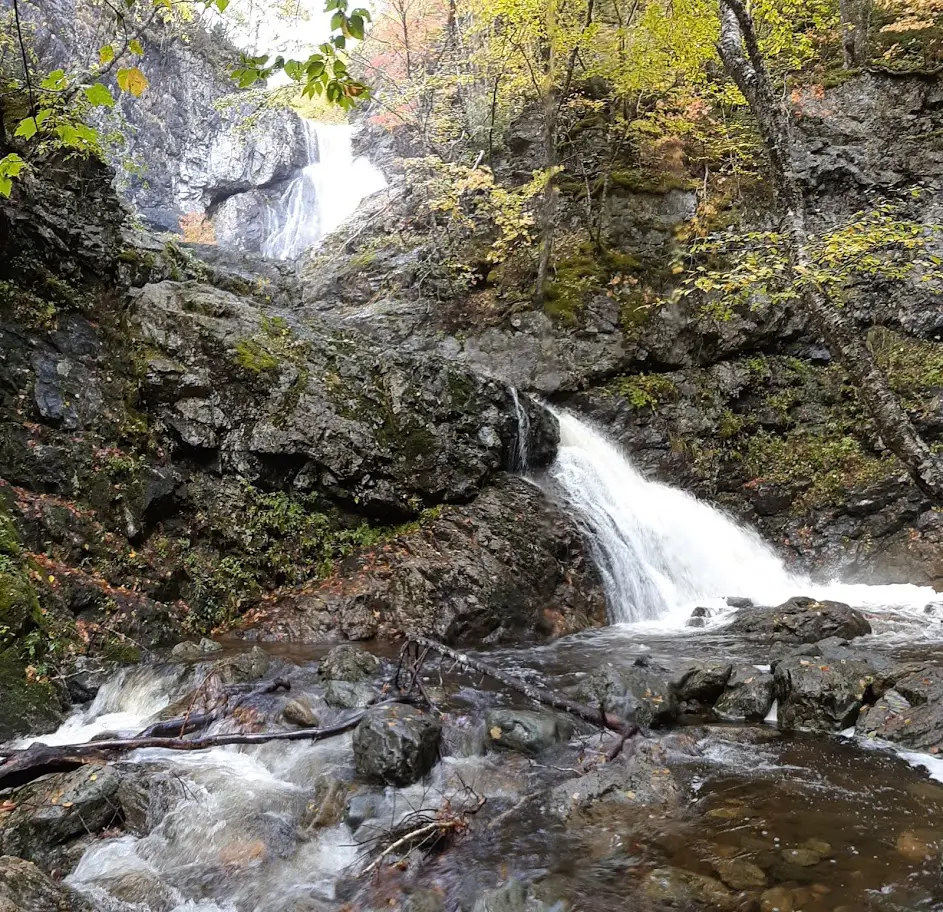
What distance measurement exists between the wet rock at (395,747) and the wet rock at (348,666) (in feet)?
4.23

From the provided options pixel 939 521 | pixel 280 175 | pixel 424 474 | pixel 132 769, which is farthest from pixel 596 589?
pixel 280 175

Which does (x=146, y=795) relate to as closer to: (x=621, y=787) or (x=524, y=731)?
(x=524, y=731)

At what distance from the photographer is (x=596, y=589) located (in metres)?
9.23

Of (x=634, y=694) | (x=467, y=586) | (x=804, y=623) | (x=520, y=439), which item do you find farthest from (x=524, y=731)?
(x=520, y=439)

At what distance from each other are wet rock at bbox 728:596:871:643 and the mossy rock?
23.9 ft

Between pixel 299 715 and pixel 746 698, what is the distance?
3.75 meters

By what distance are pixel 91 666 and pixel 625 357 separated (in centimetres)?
1104

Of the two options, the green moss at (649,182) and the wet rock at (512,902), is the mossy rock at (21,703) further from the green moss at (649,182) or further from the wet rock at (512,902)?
the green moss at (649,182)

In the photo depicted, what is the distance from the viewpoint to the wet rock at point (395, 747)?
4.28 metres

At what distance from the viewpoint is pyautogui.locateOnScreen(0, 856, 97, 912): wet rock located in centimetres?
276

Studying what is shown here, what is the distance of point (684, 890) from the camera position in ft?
10.3

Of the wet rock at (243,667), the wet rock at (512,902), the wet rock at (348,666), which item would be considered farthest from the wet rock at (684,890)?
the wet rock at (243,667)

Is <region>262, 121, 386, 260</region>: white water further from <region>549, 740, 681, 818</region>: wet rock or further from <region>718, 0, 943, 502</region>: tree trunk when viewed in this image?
<region>549, 740, 681, 818</region>: wet rock

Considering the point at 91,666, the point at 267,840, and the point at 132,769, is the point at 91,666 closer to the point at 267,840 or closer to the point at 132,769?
the point at 132,769
